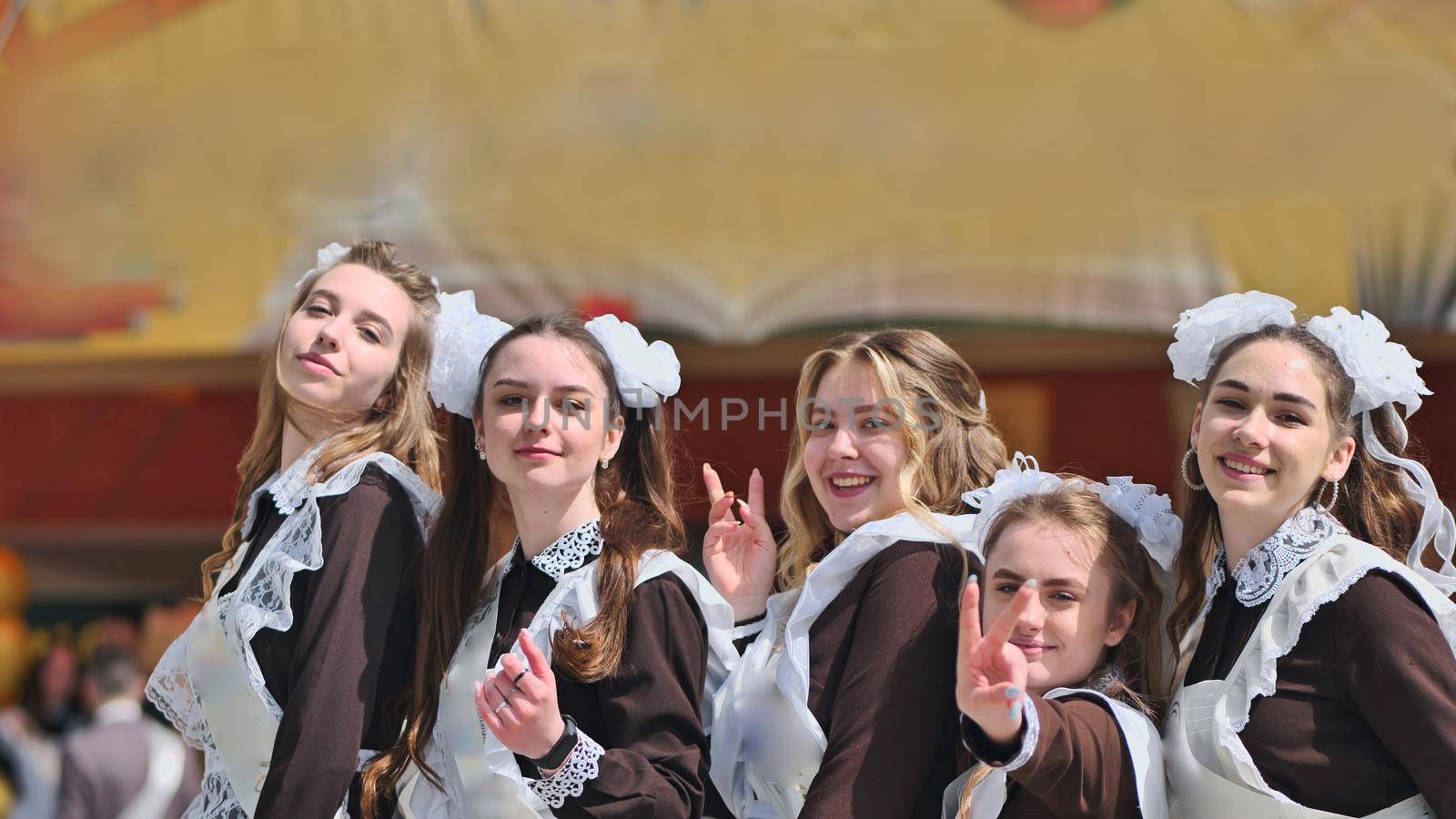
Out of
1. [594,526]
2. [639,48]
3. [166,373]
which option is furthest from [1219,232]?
[166,373]

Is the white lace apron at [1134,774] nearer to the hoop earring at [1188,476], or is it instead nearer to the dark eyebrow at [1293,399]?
the hoop earring at [1188,476]

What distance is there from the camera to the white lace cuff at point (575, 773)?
7.28 ft

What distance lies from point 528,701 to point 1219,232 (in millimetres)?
3640

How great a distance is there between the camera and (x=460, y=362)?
2.66 metres

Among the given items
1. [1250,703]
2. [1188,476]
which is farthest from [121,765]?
[1250,703]

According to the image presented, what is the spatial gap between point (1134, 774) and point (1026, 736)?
0.89 ft

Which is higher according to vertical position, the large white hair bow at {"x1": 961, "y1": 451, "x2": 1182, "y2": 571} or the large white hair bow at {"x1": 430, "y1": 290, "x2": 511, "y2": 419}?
the large white hair bow at {"x1": 430, "y1": 290, "x2": 511, "y2": 419}

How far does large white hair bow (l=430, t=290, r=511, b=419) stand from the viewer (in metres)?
2.65

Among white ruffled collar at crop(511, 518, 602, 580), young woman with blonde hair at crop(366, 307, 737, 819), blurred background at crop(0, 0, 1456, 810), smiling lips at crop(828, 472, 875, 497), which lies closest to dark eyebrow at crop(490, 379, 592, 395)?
young woman with blonde hair at crop(366, 307, 737, 819)

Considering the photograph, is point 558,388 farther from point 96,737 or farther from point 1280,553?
point 96,737

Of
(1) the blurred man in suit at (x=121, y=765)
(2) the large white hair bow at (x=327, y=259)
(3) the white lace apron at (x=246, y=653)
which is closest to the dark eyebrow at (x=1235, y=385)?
(3) the white lace apron at (x=246, y=653)

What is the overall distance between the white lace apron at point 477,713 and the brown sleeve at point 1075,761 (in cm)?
56

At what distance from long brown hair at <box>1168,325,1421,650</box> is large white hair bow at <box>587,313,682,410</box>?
36.8 inches

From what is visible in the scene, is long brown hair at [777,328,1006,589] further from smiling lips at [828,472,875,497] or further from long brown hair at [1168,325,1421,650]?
long brown hair at [1168,325,1421,650]
